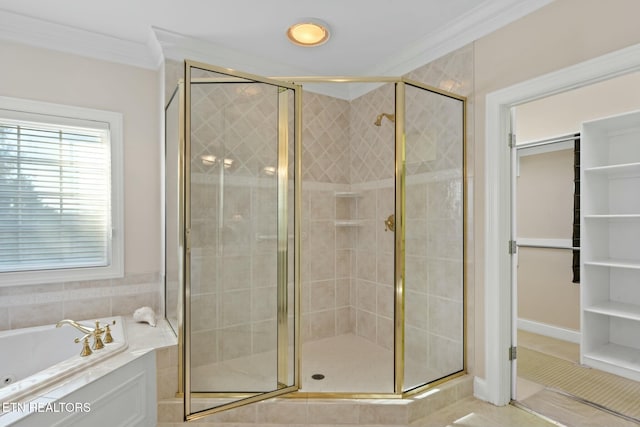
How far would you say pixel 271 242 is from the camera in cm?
222

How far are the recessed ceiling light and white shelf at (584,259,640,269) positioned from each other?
272 centimetres

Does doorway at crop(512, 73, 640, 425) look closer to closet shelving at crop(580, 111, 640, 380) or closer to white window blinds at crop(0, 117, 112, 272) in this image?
closet shelving at crop(580, 111, 640, 380)

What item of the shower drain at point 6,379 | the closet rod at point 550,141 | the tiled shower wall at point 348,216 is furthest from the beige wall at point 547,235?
the shower drain at point 6,379

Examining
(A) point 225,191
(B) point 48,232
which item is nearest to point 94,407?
(A) point 225,191

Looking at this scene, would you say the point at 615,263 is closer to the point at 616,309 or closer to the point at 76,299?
the point at 616,309

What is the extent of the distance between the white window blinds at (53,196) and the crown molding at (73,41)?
51 centimetres

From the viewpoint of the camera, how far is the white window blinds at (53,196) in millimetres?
2381

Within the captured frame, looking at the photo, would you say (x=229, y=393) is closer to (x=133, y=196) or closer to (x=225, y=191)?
(x=225, y=191)

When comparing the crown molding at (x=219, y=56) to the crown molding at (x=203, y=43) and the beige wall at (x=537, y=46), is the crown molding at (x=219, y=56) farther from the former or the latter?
the beige wall at (x=537, y=46)

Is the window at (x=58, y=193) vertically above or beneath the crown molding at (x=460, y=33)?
beneath

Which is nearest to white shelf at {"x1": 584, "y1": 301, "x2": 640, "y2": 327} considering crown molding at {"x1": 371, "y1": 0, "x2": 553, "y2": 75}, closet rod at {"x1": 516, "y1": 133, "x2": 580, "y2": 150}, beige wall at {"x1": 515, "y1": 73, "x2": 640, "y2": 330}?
beige wall at {"x1": 515, "y1": 73, "x2": 640, "y2": 330}

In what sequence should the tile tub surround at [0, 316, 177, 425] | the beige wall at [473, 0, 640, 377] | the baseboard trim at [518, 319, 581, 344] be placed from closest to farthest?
the tile tub surround at [0, 316, 177, 425] → the beige wall at [473, 0, 640, 377] → the baseboard trim at [518, 319, 581, 344]

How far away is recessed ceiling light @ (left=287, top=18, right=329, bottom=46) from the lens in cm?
244

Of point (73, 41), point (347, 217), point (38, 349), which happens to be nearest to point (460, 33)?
point (347, 217)
